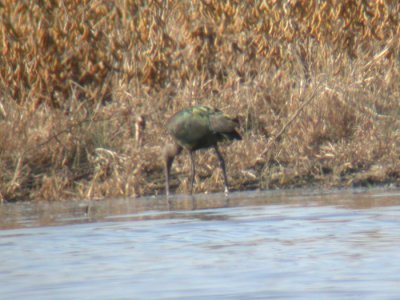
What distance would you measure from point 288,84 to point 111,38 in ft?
6.42

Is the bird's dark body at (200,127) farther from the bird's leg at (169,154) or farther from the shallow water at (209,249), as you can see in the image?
the shallow water at (209,249)

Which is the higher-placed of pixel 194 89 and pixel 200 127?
pixel 194 89

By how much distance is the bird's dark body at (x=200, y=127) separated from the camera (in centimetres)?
1144

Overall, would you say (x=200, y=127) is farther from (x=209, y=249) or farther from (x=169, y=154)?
(x=209, y=249)

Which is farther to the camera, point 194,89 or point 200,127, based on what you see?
point 194,89

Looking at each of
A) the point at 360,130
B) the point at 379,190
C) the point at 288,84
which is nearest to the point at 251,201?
the point at 379,190

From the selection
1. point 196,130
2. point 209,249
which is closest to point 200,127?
point 196,130

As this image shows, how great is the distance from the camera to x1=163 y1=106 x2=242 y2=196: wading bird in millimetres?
11438

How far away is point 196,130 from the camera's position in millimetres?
11578

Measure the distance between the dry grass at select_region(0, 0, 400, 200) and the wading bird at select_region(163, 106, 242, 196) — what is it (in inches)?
10.7

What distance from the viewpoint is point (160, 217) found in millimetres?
9227

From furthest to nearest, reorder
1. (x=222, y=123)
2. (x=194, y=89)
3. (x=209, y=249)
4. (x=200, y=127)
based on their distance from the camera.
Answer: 1. (x=194, y=89)
2. (x=200, y=127)
3. (x=222, y=123)
4. (x=209, y=249)

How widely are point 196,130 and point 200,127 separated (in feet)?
0.19

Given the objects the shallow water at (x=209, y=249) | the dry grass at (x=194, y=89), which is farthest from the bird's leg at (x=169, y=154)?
the shallow water at (x=209, y=249)
